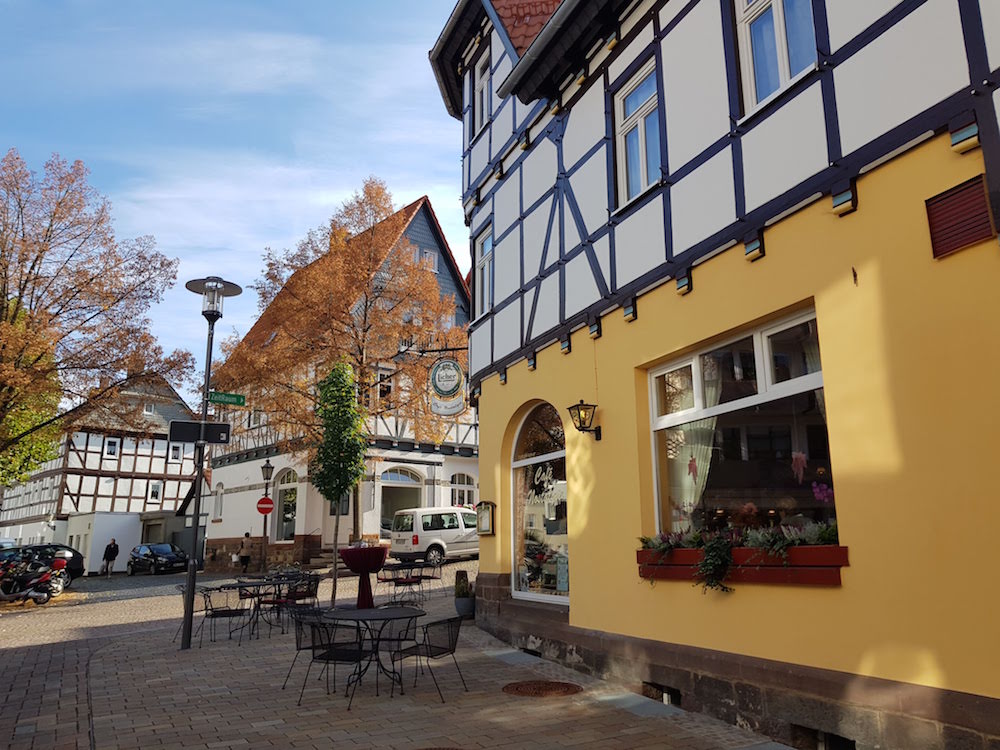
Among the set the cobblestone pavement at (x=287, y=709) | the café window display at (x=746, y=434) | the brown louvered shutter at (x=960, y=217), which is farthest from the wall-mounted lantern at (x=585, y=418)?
the brown louvered shutter at (x=960, y=217)

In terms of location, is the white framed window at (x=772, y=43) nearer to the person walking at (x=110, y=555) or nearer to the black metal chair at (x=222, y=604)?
the black metal chair at (x=222, y=604)

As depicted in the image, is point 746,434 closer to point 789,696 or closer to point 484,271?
point 789,696

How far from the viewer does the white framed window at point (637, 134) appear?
7812 mm

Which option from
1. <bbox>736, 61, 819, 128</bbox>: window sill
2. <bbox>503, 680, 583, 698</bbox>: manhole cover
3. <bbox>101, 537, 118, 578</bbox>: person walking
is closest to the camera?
<bbox>736, 61, 819, 128</bbox>: window sill

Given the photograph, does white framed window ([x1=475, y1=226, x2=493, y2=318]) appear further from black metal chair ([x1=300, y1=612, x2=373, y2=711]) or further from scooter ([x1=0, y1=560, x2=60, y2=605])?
scooter ([x1=0, y1=560, x2=60, y2=605])

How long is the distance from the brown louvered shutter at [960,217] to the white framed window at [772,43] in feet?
5.62

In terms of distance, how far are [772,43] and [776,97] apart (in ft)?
2.23

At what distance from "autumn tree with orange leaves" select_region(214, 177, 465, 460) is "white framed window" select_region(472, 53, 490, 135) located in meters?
8.12

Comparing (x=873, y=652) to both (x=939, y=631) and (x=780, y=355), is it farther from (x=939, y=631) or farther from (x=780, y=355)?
(x=780, y=355)

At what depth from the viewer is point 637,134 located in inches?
320

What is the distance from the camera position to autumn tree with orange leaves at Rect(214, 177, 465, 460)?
2045 centimetres

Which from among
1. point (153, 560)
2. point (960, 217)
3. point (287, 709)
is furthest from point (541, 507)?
point (153, 560)

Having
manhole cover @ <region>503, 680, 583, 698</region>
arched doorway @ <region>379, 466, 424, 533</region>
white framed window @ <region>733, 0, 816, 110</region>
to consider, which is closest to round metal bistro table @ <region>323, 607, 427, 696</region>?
manhole cover @ <region>503, 680, 583, 698</region>

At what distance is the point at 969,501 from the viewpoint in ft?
13.8
